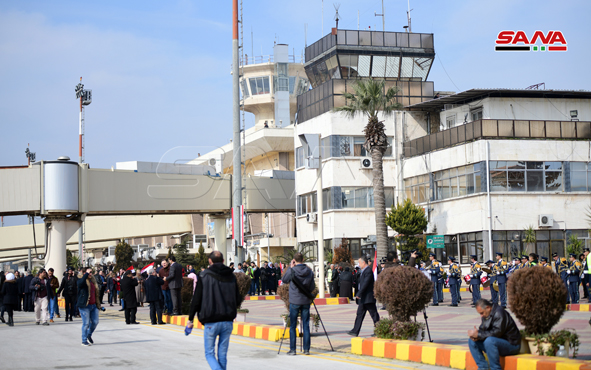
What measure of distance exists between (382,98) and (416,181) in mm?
7932

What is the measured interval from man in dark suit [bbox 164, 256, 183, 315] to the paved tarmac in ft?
6.85

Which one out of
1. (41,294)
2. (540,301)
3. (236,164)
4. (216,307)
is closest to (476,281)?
(540,301)

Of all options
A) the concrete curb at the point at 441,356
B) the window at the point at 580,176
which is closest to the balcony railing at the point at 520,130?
the window at the point at 580,176

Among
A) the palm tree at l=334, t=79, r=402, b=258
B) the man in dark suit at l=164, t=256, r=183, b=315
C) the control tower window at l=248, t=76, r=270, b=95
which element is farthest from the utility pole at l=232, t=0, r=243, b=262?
the control tower window at l=248, t=76, r=270, b=95

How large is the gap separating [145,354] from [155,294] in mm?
7306

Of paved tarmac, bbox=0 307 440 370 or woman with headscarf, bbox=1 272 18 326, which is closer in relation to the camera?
paved tarmac, bbox=0 307 440 370

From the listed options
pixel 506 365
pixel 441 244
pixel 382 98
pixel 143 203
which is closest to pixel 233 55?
pixel 382 98

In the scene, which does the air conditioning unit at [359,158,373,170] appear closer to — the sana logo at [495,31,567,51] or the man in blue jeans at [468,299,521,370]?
the sana logo at [495,31,567,51]

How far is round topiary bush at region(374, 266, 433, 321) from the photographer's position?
12.3m

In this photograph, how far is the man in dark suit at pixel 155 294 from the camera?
19.9 metres

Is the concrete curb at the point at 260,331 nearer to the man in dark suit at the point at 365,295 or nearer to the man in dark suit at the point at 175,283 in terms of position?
the man in dark suit at the point at 365,295

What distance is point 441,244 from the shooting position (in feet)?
116

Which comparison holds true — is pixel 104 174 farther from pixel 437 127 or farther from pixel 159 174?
pixel 437 127

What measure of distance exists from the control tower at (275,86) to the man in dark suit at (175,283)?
48.5 meters
